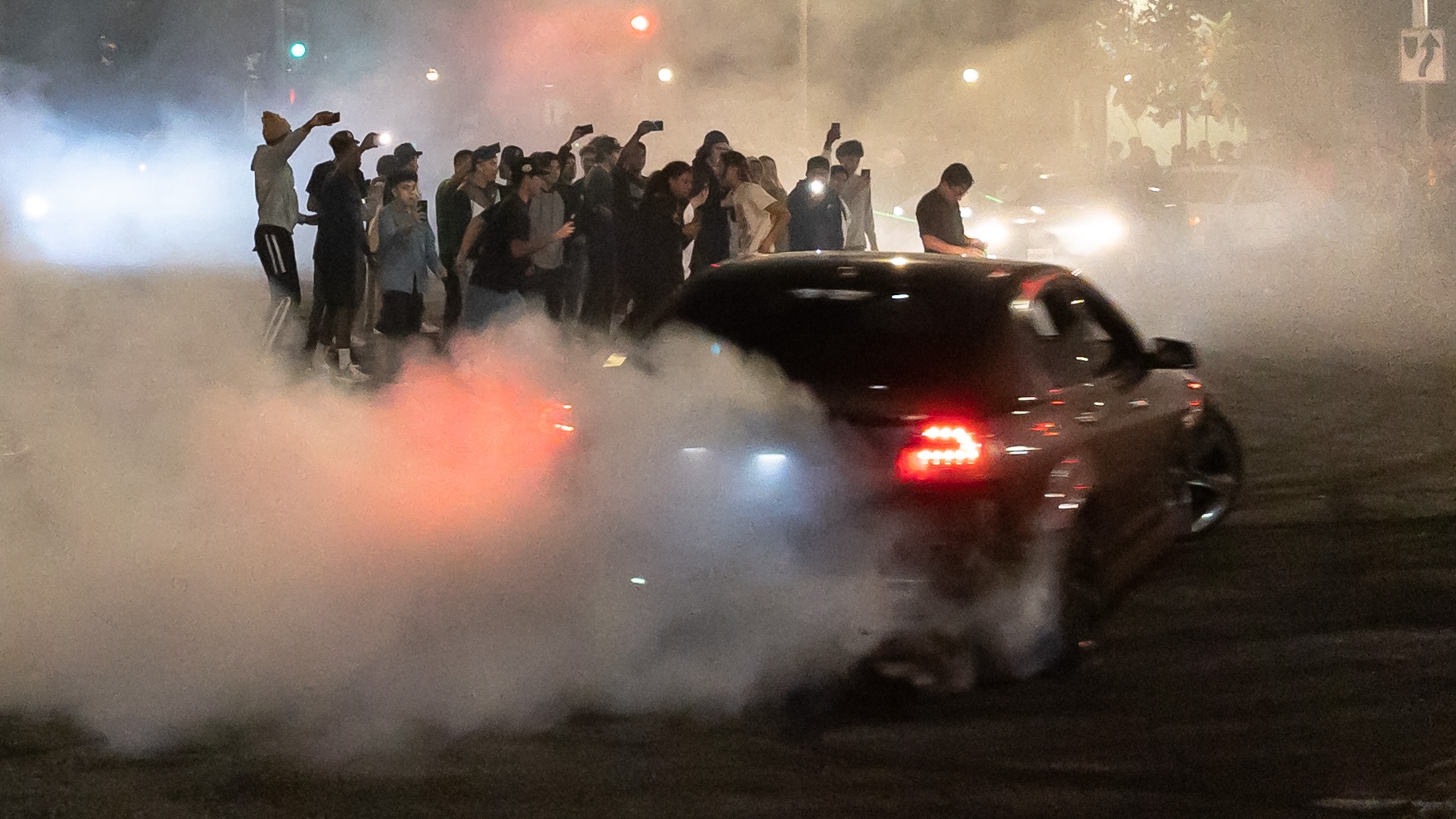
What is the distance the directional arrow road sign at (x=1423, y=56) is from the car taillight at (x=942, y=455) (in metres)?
21.4

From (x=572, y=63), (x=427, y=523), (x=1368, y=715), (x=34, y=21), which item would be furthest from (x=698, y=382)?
(x=572, y=63)

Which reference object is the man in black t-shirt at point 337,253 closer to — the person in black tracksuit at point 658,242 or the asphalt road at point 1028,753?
the person in black tracksuit at point 658,242

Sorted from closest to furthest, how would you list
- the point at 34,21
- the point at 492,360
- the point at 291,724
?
the point at 291,724 → the point at 492,360 → the point at 34,21

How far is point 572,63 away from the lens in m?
31.2

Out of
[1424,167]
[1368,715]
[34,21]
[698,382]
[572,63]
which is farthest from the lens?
[572,63]

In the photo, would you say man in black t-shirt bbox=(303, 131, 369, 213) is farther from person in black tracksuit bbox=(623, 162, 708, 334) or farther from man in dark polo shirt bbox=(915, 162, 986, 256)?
man in dark polo shirt bbox=(915, 162, 986, 256)

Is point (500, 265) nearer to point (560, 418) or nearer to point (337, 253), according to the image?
point (337, 253)

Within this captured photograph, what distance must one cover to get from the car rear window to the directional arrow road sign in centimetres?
2076

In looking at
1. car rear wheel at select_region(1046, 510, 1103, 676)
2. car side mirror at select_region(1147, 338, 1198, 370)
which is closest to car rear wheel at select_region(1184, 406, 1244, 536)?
car side mirror at select_region(1147, 338, 1198, 370)

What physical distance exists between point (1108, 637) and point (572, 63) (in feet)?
86.3

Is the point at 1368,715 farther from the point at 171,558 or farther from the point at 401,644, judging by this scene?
the point at 171,558

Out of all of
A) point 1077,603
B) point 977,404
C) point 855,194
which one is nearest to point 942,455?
point 977,404

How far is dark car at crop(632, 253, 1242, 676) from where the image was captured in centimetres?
496

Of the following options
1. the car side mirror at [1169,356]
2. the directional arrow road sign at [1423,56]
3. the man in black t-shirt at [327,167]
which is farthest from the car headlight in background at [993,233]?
the car side mirror at [1169,356]
